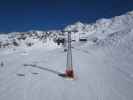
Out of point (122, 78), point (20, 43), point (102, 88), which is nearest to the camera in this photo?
point (102, 88)

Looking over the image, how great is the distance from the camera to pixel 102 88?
823cm

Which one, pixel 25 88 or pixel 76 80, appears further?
pixel 76 80

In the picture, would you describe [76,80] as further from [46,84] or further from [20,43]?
[20,43]

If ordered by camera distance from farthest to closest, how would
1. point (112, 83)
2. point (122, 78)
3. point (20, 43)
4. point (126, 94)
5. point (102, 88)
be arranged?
1. point (20, 43)
2. point (122, 78)
3. point (112, 83)
4. point (102, 88)
5. point (126, 94)

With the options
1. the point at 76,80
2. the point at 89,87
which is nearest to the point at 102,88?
the point at 89,87

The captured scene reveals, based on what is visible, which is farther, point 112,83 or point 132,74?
point 132,74

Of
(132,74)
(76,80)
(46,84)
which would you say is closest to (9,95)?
(46,84)

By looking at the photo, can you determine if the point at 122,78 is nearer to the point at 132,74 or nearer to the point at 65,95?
the point at 132,74

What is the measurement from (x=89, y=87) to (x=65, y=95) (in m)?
1.72

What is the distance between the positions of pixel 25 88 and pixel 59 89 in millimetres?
1966

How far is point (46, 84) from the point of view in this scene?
363 inches

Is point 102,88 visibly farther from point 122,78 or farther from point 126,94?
point 122,78

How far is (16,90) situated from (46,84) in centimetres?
181

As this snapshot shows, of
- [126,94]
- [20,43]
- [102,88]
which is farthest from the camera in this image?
[20,43]
